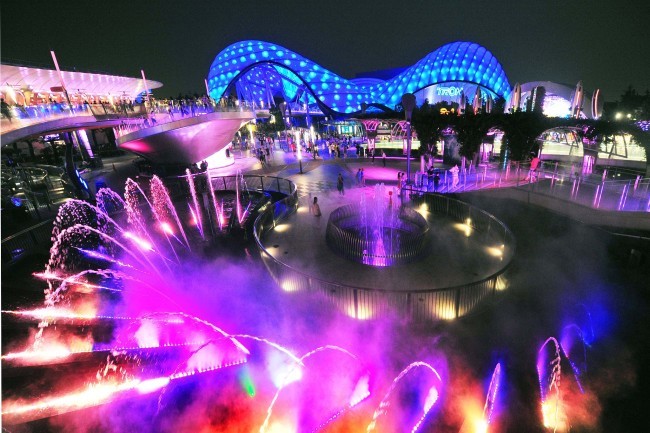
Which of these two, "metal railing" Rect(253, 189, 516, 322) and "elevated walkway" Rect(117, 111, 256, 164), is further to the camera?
"elevated walkway" Rect(117, 111, 256, 164)

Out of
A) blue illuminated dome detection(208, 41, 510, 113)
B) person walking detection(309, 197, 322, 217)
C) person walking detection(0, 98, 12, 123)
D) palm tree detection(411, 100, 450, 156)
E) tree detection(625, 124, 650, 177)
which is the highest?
blue illuminated dome detection(208, 41, 510, 113)

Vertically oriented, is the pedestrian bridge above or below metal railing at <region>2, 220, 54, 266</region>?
above

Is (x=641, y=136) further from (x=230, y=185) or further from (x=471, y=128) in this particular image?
(x=230, y=185)

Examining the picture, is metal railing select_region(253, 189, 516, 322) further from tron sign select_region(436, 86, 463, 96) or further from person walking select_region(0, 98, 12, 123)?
tron sign select_region(436, 86, 463, 96)

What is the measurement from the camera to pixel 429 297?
687 cm

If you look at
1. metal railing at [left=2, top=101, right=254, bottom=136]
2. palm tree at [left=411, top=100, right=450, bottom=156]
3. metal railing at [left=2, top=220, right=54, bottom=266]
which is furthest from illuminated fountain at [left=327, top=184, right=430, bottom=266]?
metal railing at [left=2, top=101, right=254, bottom=136]

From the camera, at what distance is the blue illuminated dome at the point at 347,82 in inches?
1907

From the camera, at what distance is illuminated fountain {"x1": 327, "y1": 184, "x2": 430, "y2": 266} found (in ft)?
31.1

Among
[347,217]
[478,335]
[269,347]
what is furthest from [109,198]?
[478,335]

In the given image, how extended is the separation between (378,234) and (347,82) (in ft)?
181

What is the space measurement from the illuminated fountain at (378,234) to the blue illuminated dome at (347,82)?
38.8 metres

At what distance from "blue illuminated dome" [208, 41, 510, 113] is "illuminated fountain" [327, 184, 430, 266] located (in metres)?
38.8

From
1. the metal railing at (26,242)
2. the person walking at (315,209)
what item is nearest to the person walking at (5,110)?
the metal railing at (26,242)

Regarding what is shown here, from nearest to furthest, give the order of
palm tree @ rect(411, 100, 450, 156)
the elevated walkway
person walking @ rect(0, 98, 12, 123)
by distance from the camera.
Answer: person walking @ rect(0, 98, 12, 123)
the elevated walkway
palm tree @ rect(411, 100, 450, 156)
